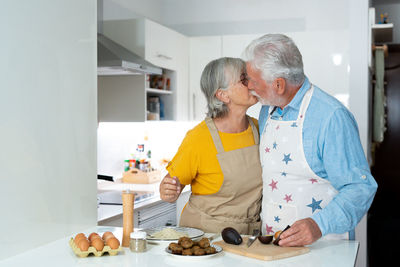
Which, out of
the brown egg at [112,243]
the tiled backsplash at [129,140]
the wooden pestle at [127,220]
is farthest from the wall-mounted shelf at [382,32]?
the brown egg at [112,243]

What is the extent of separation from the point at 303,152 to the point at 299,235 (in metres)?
0.32

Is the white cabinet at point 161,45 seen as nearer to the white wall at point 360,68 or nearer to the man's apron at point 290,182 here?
the white wall at point 360,68

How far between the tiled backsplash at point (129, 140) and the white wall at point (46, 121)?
2.16 m

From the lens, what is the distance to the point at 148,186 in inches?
151

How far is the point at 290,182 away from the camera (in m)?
1.75

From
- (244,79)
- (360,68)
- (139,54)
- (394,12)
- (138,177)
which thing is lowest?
(138,177)

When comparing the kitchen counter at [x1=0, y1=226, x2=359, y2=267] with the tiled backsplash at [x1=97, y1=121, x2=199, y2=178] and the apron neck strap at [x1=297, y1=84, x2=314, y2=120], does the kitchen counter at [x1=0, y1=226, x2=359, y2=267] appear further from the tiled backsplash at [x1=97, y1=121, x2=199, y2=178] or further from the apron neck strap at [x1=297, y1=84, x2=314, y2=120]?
the tiled backsplash at [x1=97, y1=121, x2=199, y2=178]

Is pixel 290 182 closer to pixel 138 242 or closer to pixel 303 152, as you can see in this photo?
pixel 303 152

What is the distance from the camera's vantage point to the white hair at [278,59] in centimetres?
173

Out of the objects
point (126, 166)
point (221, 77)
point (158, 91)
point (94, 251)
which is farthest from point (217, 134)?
point (126, 166)

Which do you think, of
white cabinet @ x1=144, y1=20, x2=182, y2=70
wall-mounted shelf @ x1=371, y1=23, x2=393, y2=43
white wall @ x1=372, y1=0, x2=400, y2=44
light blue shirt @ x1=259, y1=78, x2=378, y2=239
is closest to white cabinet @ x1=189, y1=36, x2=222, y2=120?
white cabinet @ x1=144, y1=20, x2=182, y2=70

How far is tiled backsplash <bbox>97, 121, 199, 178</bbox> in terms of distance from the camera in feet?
13.3

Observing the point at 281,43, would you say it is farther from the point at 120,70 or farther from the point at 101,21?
the point at 101,21

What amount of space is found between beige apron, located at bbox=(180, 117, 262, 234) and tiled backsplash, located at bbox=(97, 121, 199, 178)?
83.8 inches
